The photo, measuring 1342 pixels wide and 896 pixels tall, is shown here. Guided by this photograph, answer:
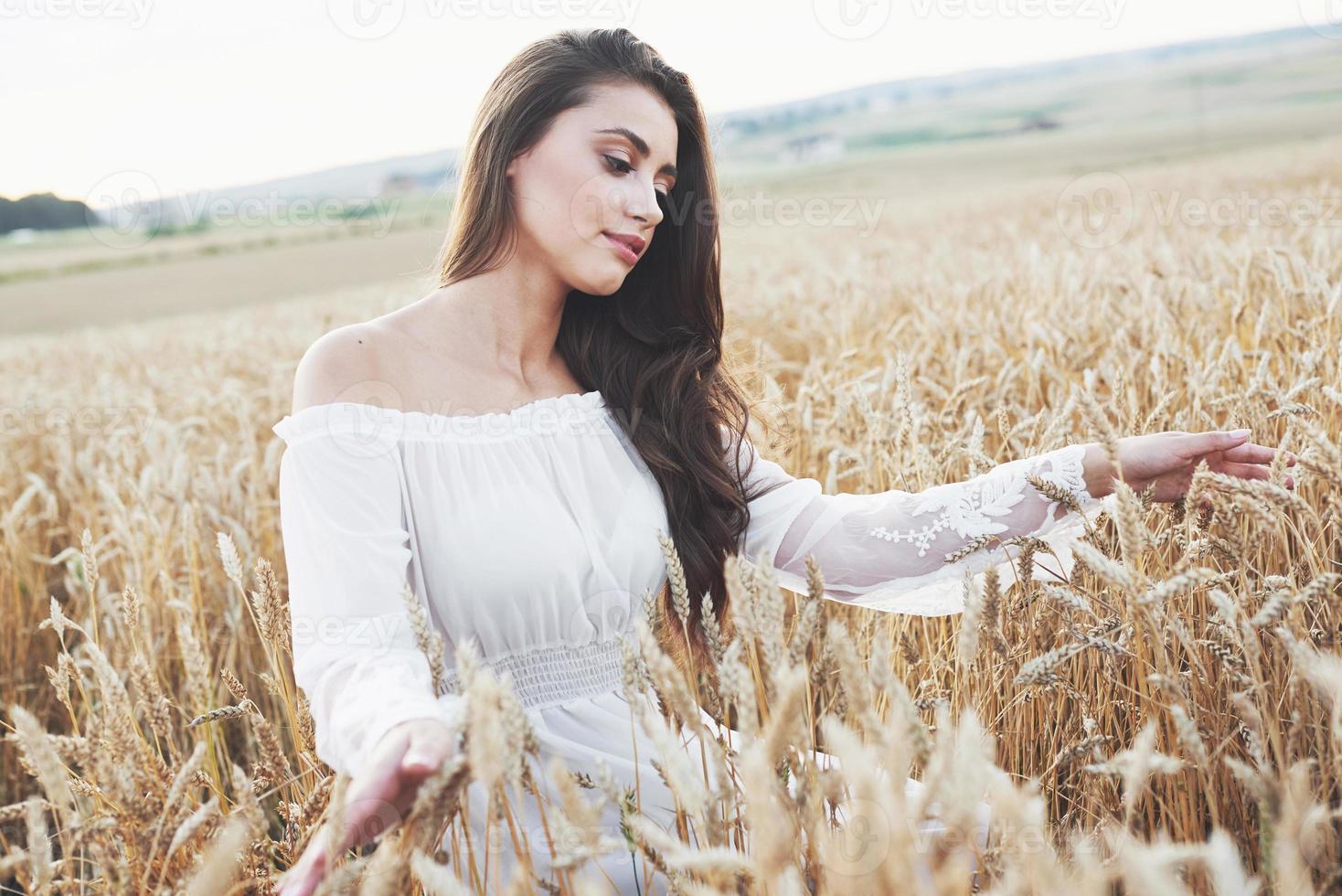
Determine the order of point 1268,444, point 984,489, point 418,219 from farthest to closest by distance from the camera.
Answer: point 418,219 < point 1268,444 < point 984,489

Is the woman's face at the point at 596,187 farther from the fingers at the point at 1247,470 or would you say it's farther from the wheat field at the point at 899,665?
the fingers at the point at 1247,470

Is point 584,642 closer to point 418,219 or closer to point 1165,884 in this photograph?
point 1165,884

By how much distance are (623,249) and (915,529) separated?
73 centimetres

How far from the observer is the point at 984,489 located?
1.56 m

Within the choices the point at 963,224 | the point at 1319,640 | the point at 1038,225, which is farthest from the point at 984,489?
the point at 963,224

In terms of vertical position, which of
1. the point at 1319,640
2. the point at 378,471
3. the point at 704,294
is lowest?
the point at 1319,640

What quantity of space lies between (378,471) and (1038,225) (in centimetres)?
929

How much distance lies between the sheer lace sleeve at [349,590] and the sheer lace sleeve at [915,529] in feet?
2.18

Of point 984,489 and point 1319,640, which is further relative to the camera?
point 984,489

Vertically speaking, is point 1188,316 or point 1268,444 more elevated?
point 1188,316

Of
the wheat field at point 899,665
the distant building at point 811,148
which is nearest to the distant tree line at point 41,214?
the wheat field at point 899,665

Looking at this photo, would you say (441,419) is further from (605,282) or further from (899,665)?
(899,665)

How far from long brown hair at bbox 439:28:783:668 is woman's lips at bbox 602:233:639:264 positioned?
0.71 ft

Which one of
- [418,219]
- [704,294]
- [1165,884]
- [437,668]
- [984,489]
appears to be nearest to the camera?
[1165,884]
